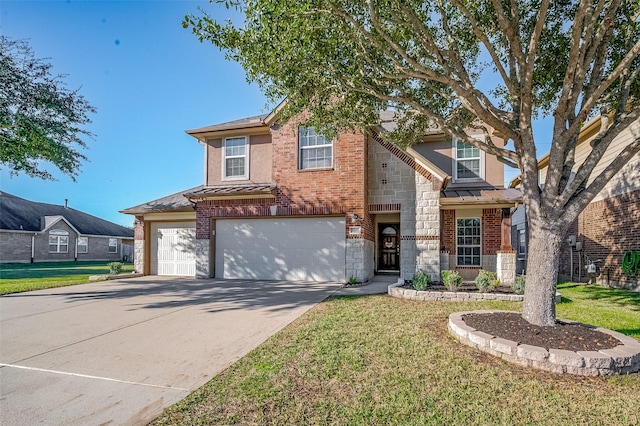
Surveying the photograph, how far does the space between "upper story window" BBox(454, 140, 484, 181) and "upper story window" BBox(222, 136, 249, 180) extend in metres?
8.49

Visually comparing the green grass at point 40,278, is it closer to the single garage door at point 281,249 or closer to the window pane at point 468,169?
the single garage door at point 281,249

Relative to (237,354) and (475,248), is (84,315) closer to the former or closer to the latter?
(237,354)

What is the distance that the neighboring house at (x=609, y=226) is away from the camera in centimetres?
1063

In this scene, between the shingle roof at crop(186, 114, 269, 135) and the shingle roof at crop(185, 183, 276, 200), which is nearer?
the shingle roof at crop(185, 183, 276, 200)

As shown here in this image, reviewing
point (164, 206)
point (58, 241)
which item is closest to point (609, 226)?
point (164, 206)

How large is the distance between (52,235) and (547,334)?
36470 mm

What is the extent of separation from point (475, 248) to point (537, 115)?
5688 mm

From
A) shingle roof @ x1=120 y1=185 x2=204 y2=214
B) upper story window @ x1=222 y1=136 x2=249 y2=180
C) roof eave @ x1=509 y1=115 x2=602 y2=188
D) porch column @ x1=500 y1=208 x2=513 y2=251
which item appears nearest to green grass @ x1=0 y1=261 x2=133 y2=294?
shingle roof @ x1=120 y1=185 x2=204 y2=214

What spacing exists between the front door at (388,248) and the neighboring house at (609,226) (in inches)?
226

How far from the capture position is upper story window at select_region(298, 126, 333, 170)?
462 inches

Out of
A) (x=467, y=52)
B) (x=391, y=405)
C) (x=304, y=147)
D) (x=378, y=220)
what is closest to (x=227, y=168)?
(x=304, y=147)

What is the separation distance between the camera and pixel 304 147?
12.0 m

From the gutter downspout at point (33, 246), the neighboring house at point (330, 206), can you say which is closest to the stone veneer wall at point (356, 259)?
the neighboring house at point (330, 206)

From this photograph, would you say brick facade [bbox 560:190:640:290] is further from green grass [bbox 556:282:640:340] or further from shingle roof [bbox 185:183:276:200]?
shingle roof [bbox 185:183:276:200]
